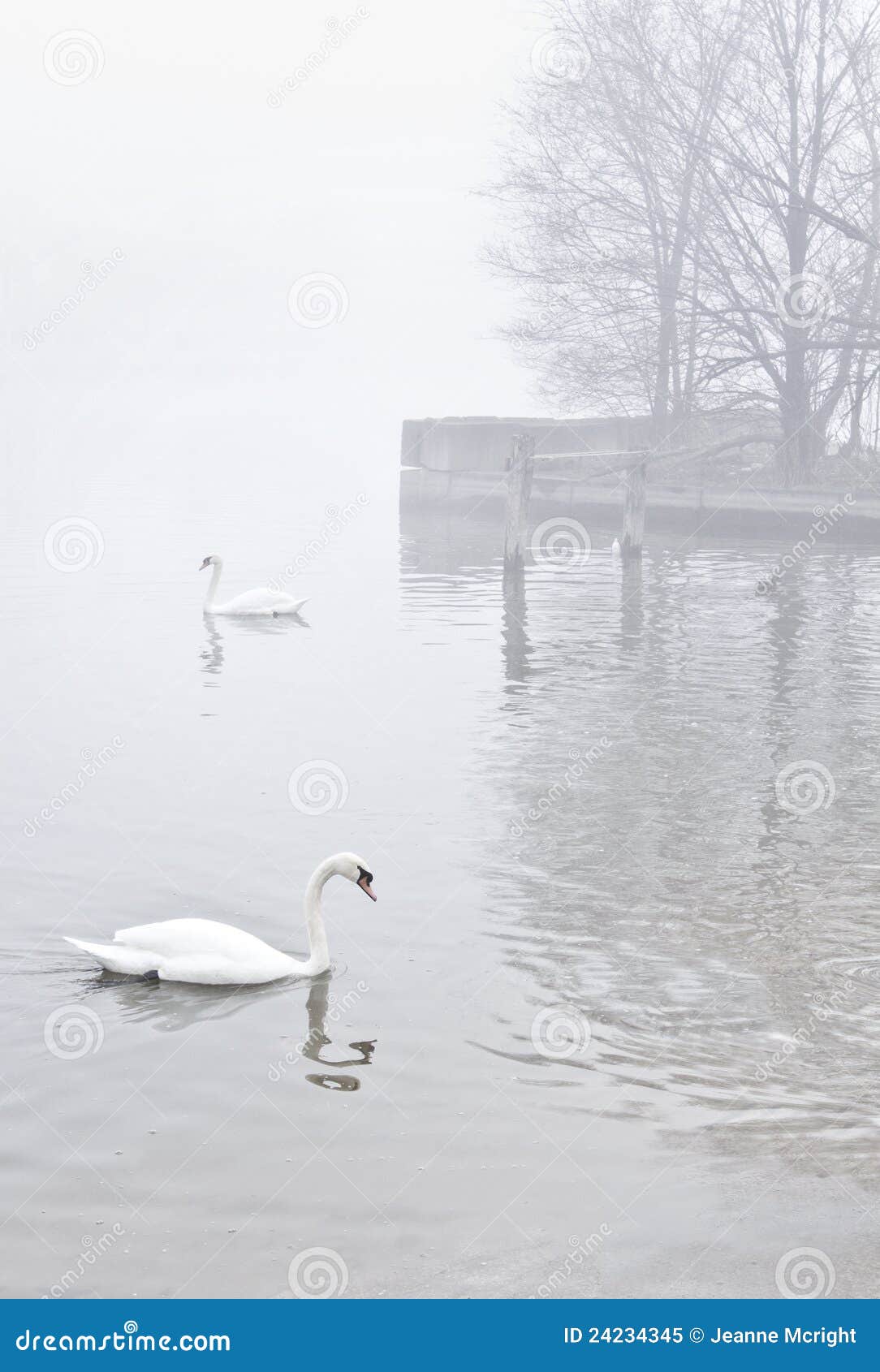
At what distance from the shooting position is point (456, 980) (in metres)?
7.65

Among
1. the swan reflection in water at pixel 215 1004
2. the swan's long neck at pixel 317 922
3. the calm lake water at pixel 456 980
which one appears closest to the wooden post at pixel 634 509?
the calm lake water at pixel 456 980

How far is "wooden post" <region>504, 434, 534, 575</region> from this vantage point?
24.8m

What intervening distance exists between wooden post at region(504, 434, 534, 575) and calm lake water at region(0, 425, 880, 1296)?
766 cm

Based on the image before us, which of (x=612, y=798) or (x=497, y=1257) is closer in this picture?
(x=497, y=1257)

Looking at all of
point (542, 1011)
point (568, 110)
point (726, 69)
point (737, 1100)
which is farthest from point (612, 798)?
point (568, 110)

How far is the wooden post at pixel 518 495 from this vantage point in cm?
2481

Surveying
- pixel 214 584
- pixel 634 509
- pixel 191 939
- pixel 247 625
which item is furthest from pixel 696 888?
pixel 634 509

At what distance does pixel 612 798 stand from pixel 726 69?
23.9 m

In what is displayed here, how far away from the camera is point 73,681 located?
52.0 feet

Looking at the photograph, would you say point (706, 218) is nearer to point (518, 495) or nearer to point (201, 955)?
point (518, 495)

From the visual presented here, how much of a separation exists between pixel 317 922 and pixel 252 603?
13.3m

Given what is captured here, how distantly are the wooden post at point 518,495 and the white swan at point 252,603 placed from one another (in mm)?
5341

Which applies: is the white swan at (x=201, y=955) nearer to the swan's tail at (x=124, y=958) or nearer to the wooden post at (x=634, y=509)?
the swan's tail at (x=124, y=958)

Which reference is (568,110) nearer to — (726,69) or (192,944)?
(726,69)
